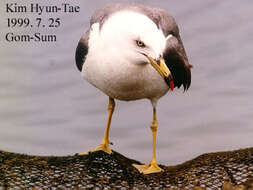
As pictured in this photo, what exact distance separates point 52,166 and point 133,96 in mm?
1350

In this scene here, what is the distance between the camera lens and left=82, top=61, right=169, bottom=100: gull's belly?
4.39 metres

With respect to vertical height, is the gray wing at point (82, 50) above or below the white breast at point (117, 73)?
above

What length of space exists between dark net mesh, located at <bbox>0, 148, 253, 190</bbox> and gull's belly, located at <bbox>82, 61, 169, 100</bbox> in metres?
0.94

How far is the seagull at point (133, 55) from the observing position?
4.04 meters

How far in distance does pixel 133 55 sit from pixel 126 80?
1.35 ft

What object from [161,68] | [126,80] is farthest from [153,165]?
[161,68]

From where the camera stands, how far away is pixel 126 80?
448cm

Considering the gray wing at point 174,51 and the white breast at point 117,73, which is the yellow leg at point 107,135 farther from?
the gray wing at point 174,51

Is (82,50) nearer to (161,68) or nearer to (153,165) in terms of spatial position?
(161,68)

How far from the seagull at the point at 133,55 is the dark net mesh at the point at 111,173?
1.65ft

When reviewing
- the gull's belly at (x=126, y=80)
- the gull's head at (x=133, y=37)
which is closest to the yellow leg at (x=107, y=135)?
the gull's belly at (x=126, y=80)

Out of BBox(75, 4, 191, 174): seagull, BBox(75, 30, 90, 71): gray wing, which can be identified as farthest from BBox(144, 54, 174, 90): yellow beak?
BBox(75, 30, 90, 71): gray wing

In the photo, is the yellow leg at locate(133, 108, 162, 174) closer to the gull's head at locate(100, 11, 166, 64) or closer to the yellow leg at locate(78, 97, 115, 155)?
the yellow leg at locate(78, 97, 115, 155)

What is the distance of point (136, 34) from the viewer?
13.2 feet
